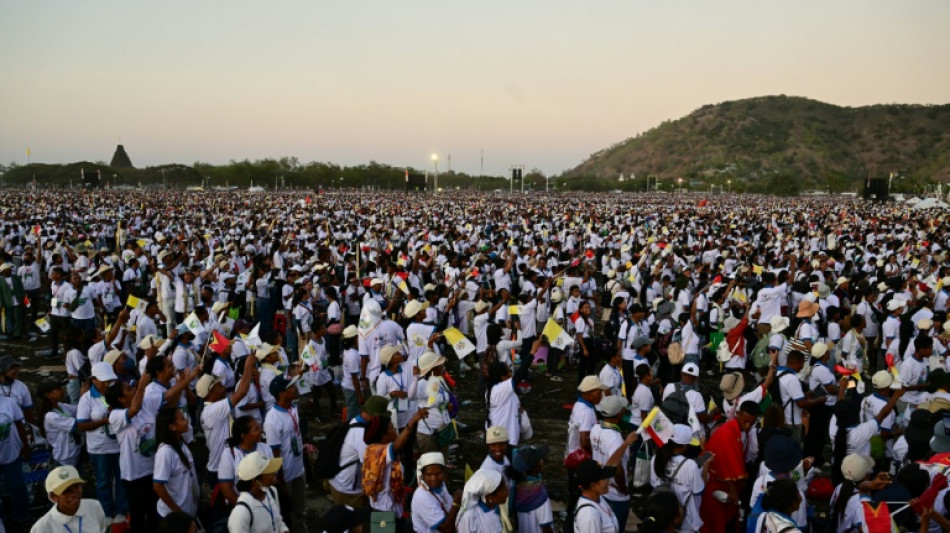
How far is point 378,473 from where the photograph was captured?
450 cm

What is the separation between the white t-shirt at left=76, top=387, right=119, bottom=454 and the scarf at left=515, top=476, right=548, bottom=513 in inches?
142

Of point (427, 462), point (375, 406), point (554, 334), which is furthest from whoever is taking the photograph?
point (554, 334)

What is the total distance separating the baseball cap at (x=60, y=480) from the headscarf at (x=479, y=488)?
2377 millimetres

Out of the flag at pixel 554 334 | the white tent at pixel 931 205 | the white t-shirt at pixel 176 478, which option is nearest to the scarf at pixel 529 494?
the white t-shirt at pixel 176 478

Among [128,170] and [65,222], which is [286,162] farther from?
[65,222]

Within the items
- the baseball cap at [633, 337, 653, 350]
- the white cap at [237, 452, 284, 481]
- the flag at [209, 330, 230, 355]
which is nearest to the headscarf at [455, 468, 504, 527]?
the white cap at [237, 452, 284, 481]

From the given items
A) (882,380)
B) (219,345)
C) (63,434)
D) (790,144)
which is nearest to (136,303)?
(219,345)

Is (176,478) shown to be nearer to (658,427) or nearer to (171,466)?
(171,466)

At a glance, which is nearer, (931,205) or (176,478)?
(176,478)

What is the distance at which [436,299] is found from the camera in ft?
33.3

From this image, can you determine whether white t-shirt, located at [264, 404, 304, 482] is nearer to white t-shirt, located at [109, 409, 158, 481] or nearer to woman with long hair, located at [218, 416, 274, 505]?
woman with long hair, located at [218, 416, 274, 505]

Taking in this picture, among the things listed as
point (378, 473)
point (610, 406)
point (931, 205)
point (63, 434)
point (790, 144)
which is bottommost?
point (63, 434)

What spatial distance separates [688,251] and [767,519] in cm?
1610

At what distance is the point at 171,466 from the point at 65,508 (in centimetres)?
85
